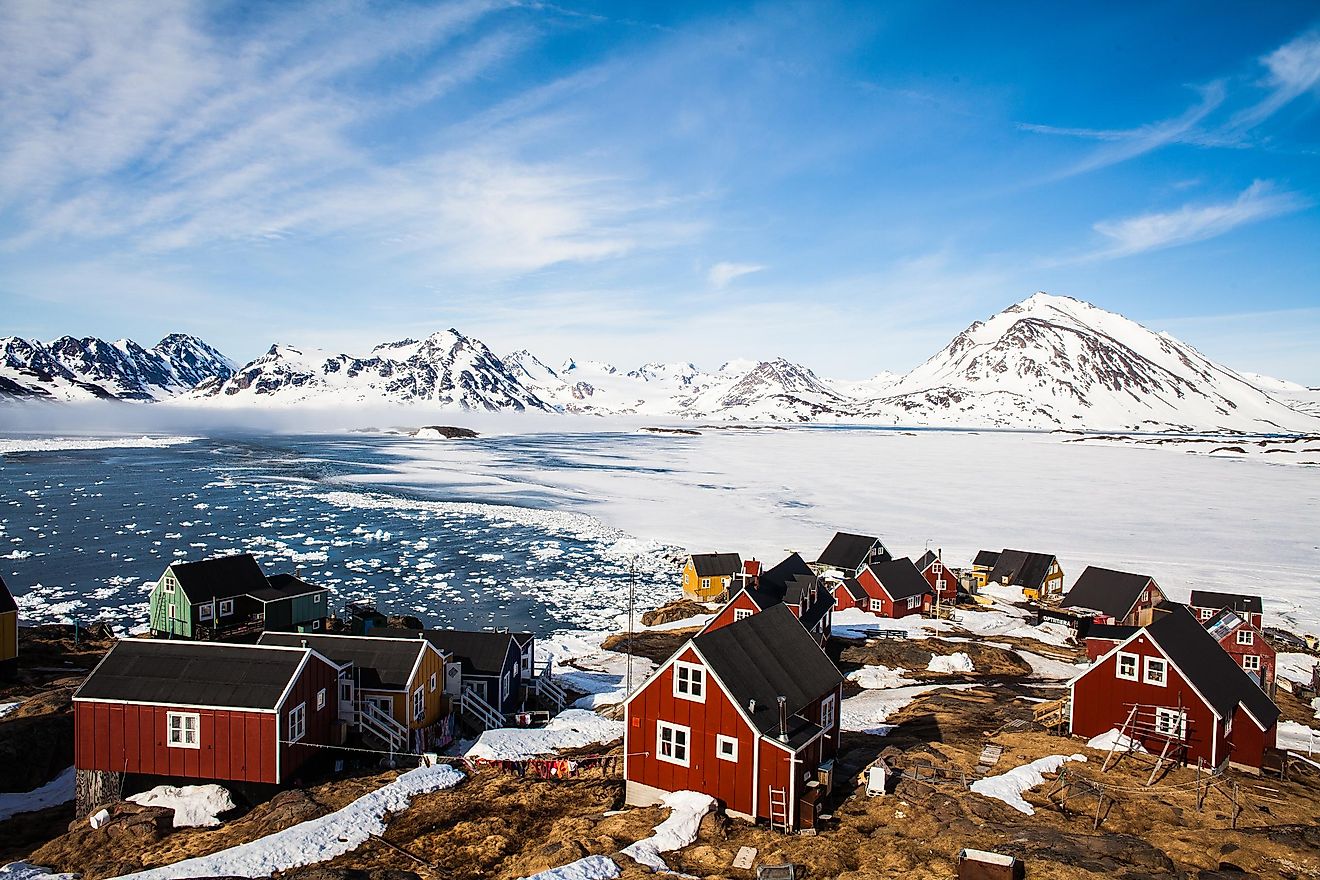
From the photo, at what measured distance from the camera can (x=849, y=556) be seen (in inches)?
2297

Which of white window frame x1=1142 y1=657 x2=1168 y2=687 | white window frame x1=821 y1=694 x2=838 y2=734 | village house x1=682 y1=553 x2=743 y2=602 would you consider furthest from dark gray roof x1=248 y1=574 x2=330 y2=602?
white window frame x1=1142 y1=657 x2=1168 y2=687

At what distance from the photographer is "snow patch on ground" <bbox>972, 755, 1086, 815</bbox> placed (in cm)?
2198

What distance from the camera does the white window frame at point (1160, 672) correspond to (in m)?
26.9

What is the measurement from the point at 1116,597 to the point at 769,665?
36323 mm

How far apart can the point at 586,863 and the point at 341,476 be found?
4604 inches

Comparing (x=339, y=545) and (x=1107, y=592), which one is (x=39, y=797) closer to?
(x=339, y=545)

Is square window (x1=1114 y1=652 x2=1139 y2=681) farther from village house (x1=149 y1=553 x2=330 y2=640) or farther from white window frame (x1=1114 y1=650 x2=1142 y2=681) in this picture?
village house (x1=149 y1=553 x2=330 y2=640)

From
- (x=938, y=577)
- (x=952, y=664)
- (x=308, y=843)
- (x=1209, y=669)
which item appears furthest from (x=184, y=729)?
(x=938, y=577)

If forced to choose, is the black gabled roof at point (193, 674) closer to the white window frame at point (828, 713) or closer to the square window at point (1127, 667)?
the white window frame at point (828, 713)

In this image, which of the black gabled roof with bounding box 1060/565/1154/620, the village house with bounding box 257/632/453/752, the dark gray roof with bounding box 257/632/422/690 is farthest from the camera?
the black gabled roof with bounding box 1060/565/1154/620

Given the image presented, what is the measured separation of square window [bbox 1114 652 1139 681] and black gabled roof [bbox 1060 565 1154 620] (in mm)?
24982

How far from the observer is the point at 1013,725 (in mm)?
29609

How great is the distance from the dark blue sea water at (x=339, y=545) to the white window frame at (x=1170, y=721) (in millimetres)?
29964

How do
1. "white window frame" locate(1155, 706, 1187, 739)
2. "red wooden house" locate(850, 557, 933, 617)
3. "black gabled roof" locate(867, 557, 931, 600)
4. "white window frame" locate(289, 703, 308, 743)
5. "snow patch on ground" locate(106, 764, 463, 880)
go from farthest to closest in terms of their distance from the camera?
"black gabled roof" locate(867, 557, 931, 600) → "red wooden house" locate(850, 557, 933, 617) → "white window frame" locate(1155, 706, 1187, 739) → "white window frame" locate(289, 703, 308, 743) → "snow patch on ground" locate(106, 764, 463, 880)
